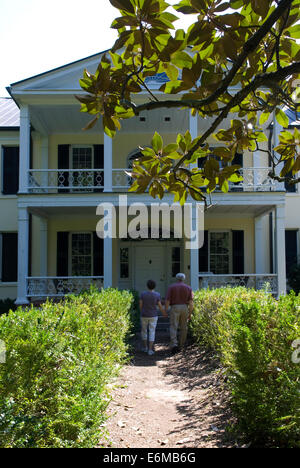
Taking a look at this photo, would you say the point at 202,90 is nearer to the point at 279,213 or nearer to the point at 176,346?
the point at 176,346

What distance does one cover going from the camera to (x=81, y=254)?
15664 millimetres

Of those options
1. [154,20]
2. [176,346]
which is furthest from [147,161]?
[176,346]

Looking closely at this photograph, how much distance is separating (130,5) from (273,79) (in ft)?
2.69

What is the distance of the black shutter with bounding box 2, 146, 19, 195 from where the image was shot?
15.3 metres

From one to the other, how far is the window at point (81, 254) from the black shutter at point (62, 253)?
1.38 feet

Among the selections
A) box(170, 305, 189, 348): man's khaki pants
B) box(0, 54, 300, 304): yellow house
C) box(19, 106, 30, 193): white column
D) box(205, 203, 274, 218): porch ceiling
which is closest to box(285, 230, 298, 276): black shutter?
box(0, 54, 300, 304): yellow house

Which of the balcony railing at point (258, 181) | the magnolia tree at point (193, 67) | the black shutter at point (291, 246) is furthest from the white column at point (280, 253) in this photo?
the magnolia tree at point (193, 67)

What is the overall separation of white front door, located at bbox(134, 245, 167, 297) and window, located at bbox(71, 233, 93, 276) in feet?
5.77

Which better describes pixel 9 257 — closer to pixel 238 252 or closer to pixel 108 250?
pixel 108 250

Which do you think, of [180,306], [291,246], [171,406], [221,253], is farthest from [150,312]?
[291,246]

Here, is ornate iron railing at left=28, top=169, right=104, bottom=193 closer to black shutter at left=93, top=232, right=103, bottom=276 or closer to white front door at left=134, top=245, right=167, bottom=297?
black shutter at left=93, top=232, right=103, bottom=276

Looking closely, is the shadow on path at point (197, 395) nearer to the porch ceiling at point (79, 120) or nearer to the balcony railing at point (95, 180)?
the balcony railing at point (95, 180)

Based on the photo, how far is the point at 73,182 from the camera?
587 inches
